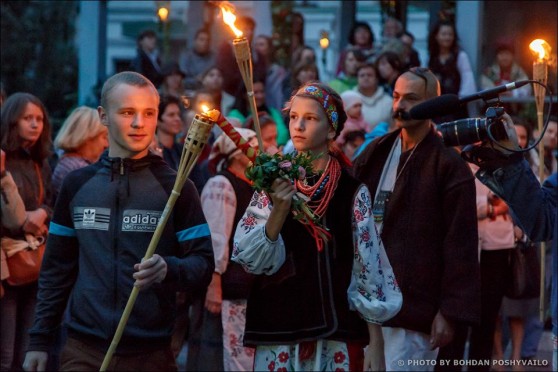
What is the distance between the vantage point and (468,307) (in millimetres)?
7441

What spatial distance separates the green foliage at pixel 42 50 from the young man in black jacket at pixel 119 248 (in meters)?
23.2

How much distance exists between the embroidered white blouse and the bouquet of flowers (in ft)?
0.62

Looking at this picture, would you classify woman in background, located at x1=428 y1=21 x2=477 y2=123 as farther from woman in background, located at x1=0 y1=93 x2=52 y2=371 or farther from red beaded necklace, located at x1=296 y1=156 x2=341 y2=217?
red beaded necklace, located at x1=296 y1=156 x2=341 y2=217

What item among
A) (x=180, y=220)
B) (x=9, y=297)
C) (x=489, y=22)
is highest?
(x=489, y=22)

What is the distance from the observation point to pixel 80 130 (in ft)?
32.3

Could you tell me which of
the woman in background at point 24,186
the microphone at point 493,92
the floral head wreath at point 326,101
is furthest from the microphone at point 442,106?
the woman in background at point 24,186

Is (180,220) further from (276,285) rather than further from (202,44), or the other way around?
(202,44)

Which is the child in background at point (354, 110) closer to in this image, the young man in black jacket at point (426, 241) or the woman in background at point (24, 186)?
the woman in background at point (24, 186)

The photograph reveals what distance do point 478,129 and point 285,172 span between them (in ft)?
3.38

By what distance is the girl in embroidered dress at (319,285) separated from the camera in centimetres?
600

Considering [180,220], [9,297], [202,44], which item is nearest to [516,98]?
[202,44]

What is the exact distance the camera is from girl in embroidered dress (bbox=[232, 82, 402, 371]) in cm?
600

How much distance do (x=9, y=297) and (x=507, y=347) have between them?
6.15m

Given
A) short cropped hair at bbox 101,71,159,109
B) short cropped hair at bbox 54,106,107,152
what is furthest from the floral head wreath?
short cropped hair at bbox 54,106,107,152
